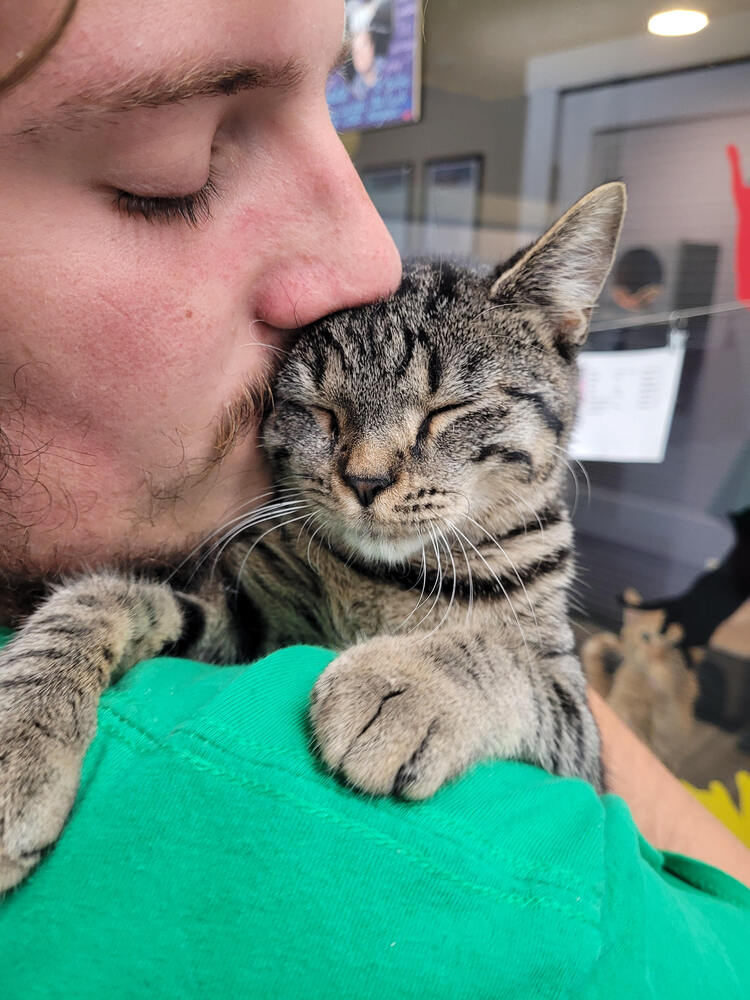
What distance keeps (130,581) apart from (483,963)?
52cm

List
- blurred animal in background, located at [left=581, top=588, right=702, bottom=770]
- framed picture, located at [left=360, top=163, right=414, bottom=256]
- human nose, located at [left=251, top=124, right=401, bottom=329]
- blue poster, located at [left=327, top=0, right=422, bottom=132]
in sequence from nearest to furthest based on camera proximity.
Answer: human nose, located at [left=251, top=124, right=401, bottom=329] < blurred animal in background, located at [left=581, top=588, right=702, bottom=770] < blue poster, located at [left=327, top=0, right=422, bottom=132] < framed picture, located at [left=360, top=163, right=414, bottom=256]

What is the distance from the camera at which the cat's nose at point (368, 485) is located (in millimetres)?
760

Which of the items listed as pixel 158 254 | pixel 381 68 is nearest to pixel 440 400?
pixel 158 254

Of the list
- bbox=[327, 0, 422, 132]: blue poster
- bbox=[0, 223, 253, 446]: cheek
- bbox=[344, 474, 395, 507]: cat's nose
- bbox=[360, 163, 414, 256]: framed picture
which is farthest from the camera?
bbox=[360, 163, 414, 256]: framed picture

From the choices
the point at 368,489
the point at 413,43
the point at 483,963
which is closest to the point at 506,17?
the point at 413,43

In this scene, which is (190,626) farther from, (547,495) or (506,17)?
(506,17)

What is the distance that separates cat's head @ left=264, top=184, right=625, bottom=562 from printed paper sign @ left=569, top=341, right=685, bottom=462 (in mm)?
760

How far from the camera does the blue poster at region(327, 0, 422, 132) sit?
71.8 inches

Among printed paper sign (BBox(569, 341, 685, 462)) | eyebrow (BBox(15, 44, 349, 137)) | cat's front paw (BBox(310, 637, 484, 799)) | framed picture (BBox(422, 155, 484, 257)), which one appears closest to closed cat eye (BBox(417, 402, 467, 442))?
cat's front paw (BBox(310, 637, 484, 799))

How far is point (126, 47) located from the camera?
17.7 inches

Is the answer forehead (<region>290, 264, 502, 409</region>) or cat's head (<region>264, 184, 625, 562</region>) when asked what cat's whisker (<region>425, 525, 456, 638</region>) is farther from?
forehead (<region>290, 264, 502, 409</region>)

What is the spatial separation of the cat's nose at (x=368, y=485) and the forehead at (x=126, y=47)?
0.40 m

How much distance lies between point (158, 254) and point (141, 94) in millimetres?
117

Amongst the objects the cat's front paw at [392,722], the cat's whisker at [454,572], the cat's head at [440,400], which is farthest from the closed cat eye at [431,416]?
the cat's front paw at [392,722]
